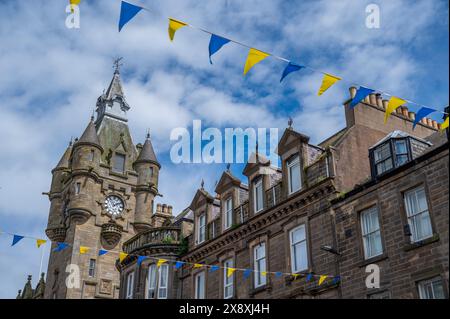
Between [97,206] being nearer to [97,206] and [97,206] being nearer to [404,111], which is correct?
[97,206]

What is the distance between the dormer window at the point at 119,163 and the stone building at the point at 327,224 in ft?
64.6

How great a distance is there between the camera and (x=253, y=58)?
13680 millimetres

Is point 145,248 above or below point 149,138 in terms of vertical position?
below

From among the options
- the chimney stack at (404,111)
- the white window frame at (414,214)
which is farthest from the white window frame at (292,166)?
the chimney stack at (404,111)

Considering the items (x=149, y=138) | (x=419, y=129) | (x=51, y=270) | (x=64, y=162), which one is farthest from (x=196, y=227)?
(x=64, y=162)

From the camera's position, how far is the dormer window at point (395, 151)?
20047 mm

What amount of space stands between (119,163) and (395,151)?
3397 cm

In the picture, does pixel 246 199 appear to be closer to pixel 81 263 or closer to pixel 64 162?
pixel 81 263

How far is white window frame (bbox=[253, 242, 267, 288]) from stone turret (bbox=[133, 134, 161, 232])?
2422 centimetres

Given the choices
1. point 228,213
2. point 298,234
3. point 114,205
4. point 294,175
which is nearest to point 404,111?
point 294,175
